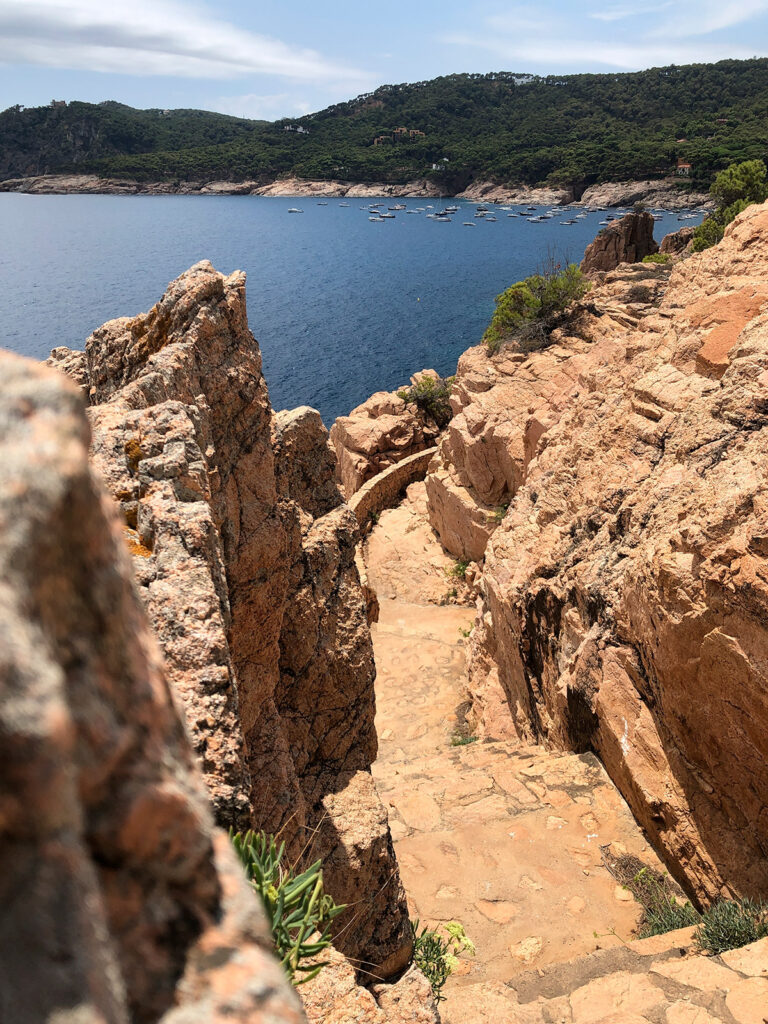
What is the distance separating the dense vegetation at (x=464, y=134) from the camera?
11469 centimetres

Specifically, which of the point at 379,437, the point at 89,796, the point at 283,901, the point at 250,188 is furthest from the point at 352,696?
the point at 250,188

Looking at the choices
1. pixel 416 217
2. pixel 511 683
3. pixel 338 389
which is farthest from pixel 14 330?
pixel 416 217

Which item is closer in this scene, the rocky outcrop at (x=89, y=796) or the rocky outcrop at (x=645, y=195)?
the rocky outcrop at (x=89, y=796)

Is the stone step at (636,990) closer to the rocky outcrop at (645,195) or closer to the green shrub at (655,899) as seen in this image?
the green shrub at (655,899)

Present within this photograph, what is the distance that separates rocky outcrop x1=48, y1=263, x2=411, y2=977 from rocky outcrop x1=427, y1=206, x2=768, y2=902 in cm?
300

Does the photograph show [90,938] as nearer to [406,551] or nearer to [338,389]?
[406,551]

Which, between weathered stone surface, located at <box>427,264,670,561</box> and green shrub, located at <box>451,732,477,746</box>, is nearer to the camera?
green shrub, located at <box>451,732,477,746</box>

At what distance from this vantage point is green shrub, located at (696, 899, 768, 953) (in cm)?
556

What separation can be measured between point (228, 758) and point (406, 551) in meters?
18.2

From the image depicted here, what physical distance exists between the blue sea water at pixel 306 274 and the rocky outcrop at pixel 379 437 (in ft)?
50.2

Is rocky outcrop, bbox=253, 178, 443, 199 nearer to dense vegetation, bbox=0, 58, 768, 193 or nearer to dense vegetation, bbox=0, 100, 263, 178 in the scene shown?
dense vegetation, bbox=0, 58, 768, 193

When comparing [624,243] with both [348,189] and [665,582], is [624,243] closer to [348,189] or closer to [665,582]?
[665,582]

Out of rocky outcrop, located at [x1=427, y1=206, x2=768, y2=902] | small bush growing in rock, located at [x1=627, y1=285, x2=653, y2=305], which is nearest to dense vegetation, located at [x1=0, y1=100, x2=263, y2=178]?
small bush growing in rock, located at [x1=627, y1=285, x2=653, y2=305]

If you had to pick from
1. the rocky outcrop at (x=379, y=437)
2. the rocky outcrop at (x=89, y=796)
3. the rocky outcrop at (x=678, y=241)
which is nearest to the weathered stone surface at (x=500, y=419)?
the rocky outcrop at (x=379, y=437)
